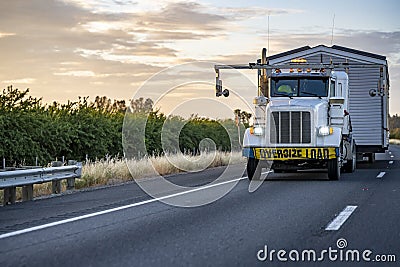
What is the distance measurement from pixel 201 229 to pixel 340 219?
7.44ft

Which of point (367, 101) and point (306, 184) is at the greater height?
point (367, 101)

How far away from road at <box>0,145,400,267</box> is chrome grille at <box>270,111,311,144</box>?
3.40 metres

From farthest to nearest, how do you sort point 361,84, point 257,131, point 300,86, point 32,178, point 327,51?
point 327,51 < point 361,84 < point 300,86 < point 257,131 < point 32,178

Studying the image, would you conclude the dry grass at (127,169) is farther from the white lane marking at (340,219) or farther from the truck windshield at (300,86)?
the white lane marking at (340,219)

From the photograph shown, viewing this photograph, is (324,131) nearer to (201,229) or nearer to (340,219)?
(340,219)

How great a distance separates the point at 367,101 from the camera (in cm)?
2309

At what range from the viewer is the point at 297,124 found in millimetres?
17672

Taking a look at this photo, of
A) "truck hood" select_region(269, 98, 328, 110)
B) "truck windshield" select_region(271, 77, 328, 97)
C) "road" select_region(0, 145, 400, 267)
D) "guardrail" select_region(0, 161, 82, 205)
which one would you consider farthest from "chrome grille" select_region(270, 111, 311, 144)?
"guardrail" select_region(0, 161, 82, 205)

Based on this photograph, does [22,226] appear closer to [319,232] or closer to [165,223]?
[165,223]

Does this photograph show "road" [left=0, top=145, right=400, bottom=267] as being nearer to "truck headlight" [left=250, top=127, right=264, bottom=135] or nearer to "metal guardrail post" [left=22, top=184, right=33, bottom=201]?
"metal guardrail post" [left=22, top=184, right=33, bottom=201]

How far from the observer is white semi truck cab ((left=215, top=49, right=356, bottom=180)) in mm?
17500

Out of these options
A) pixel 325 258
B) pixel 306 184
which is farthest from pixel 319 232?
A: pixel 306 184

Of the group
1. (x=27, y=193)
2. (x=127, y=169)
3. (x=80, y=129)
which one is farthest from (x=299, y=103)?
(x=80, y=129)

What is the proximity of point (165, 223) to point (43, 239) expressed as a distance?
200 centimetres
